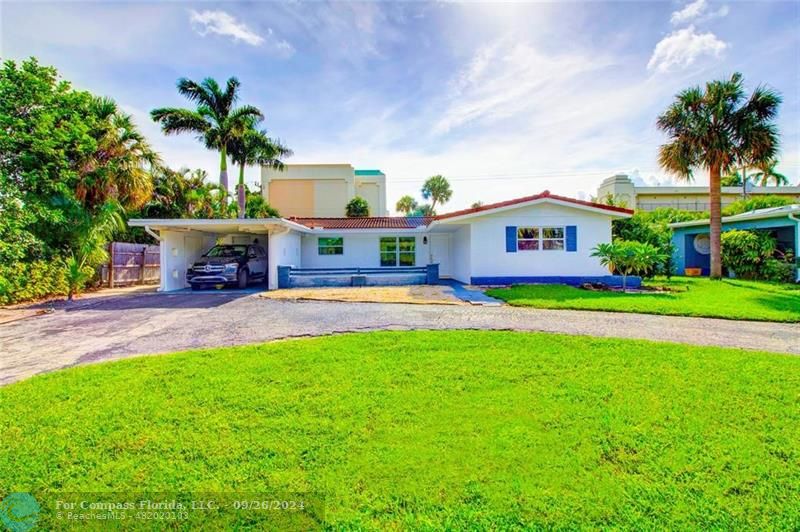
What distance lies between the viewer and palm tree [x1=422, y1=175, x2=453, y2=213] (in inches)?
1991

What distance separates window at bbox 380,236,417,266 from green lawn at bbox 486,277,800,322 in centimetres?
715

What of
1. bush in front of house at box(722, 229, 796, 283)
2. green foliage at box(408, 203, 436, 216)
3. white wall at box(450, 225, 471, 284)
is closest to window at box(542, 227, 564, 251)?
white wall at box(450, 225, 471, 284)

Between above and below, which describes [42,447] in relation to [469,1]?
below

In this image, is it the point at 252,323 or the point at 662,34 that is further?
the point at 662,34

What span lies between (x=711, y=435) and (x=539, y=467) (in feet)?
5.75

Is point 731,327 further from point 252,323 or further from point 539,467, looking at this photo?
point 252,323

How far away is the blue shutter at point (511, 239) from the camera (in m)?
15.3

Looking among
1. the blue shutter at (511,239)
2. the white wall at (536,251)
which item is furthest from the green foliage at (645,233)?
the blue shutter at (511,239)

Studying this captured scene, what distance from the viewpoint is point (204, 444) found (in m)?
3.20

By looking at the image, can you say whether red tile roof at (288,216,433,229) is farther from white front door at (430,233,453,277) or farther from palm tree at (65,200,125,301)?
palm tree at (65,200,125,301)

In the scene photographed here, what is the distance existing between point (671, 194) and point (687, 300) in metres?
30.0

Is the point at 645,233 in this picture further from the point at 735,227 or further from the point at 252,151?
the point at 252,151

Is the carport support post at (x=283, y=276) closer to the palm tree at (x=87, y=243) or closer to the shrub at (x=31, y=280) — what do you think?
the palm tree at (x=87, y=243)

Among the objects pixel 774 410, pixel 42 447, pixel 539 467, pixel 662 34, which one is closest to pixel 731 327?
pixel 774 410
